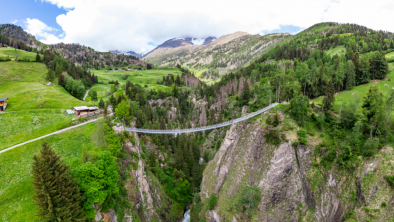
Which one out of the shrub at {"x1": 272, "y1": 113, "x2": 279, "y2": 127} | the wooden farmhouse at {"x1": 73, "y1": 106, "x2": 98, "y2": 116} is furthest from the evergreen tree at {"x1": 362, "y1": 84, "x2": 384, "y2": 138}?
the wooden farmhouse at {"x1": 73, "y1": 106, "x2": 98, "y2": 116}

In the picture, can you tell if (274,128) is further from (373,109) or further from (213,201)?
(213,201)

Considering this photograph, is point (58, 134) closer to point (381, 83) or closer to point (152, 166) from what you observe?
point (152, 166)

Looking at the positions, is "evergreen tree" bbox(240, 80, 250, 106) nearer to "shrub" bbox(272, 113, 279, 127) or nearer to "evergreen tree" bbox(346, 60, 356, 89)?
"shrub" bbox(272, 113, 279, 127)

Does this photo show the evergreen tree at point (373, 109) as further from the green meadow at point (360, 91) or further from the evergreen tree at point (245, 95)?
the evergreen tree at point (245, 95)

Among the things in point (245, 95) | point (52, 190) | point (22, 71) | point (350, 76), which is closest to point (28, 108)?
point (52, 190)

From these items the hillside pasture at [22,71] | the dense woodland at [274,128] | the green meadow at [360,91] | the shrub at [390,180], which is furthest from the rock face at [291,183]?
the hillside pasture at [22,71]
